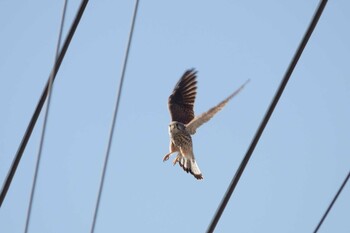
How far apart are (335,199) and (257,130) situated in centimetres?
101

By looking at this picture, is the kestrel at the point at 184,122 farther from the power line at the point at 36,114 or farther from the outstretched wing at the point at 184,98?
the power line at the point at 36,114

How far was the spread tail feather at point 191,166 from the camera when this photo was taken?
1287cm

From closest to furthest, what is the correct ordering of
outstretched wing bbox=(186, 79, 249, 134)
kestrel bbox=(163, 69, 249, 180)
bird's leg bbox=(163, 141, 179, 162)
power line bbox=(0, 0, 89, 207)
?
1. power line bbox=(0, 0, 89, 207)
2. outstretched wing bbox=(186, 79, 249, 134)
3. kestrel bbox=(163, 69, 249, 180)
4. bird's leg bbox=(163, 141, 179, 162)

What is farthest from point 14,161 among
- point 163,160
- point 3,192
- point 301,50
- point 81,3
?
point 163,160

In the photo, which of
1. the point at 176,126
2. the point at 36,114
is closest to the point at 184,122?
the point at 176,126

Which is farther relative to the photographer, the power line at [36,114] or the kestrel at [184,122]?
the kestrel at [184,122]

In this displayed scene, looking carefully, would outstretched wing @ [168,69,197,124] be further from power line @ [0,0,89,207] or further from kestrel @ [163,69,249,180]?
power line @ [0,0,89,207]

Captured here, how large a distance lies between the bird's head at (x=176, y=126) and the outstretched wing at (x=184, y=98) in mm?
259

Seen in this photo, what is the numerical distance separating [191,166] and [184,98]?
1.29 m

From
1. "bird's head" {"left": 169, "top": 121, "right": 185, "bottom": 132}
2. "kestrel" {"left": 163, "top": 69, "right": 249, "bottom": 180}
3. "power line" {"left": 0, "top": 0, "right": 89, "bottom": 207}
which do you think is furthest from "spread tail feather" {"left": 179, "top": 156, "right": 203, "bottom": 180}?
"power line" {"left": 0, "top": 0, "right": 89, "bottom": 207}

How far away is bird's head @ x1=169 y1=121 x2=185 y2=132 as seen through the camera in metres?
12.8

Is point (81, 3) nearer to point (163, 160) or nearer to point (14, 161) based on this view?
point (14, 161)

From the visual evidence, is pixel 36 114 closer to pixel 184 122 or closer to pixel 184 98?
pixel 184 122

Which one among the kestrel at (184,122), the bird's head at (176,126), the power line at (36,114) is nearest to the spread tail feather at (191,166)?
the kestrel at (184,122)
